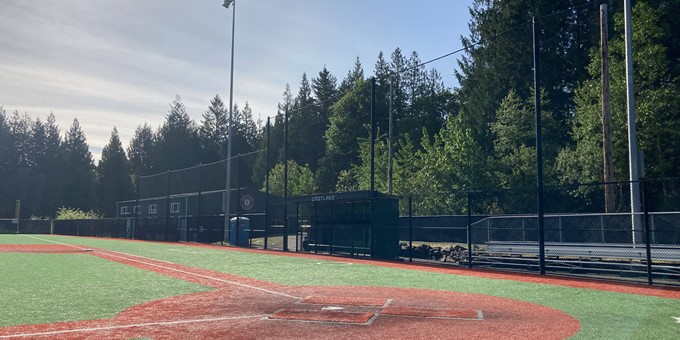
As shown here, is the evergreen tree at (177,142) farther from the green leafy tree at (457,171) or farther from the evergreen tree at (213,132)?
the green leafy tree at (457,171)

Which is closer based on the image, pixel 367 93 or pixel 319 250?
pixel 319 250

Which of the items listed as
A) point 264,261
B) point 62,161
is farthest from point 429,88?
point 62,161

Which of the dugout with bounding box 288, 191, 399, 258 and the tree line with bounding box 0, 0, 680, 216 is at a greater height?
the tree line with bounding box 0, 0, 680, 216

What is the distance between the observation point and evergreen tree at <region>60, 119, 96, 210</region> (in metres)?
95.6

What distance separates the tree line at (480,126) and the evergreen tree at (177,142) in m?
0.79

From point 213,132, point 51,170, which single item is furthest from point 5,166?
point 213,132

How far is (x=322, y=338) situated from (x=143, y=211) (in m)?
61.0

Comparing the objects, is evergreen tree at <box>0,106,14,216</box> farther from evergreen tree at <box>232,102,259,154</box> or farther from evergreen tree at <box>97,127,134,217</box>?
evergreen tree at <box>232,102,259,154</box>

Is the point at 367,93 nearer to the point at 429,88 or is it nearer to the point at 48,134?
the point at 429,88

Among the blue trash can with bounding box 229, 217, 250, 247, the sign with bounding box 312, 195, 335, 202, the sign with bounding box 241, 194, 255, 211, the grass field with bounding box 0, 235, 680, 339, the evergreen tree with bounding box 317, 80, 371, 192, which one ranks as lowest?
the grass field with bounding box 0, 235, 680, 339

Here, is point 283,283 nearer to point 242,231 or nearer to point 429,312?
point 429,312

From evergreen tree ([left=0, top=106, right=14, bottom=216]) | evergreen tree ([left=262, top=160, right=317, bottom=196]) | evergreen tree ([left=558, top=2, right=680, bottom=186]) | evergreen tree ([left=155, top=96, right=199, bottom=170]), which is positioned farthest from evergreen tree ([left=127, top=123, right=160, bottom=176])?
evergreen tree ([left=558, top=2, right=680, bottom=186])

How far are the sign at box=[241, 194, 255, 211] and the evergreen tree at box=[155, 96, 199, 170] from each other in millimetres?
63365

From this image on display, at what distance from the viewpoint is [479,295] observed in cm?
1254
